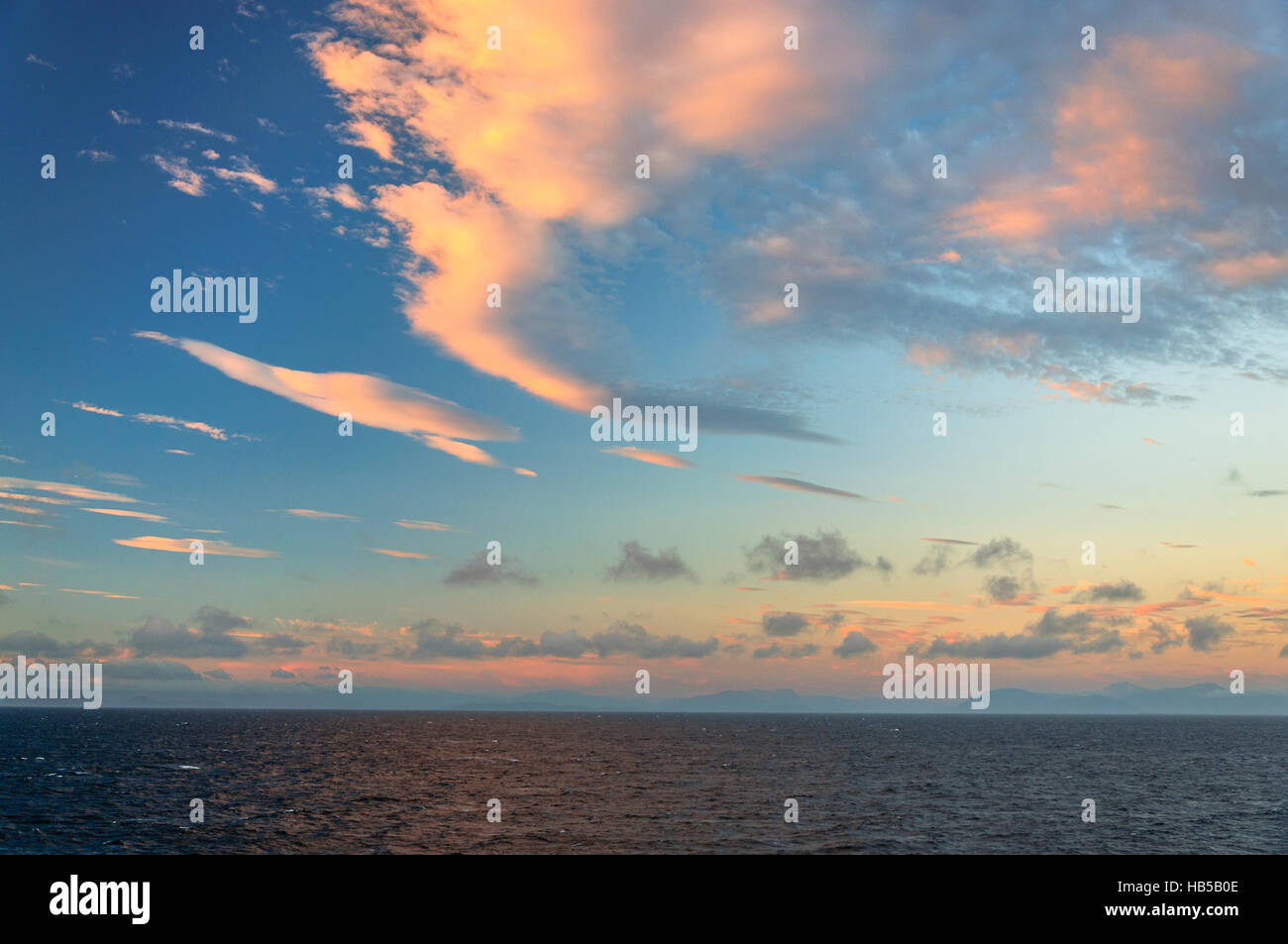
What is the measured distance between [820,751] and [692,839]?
109m

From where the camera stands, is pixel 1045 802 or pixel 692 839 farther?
pixel 1045 802

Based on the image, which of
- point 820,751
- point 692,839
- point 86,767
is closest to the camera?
point 692,839

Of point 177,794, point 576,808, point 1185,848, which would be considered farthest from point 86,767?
point 1185,848

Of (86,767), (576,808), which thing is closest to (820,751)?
(576,808)

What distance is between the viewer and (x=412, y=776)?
10494 cm

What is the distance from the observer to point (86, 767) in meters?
114

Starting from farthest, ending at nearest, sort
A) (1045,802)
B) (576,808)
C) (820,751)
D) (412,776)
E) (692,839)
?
(820,751) < (412,776) < (1045,802) < (576,808) < (692,839)
